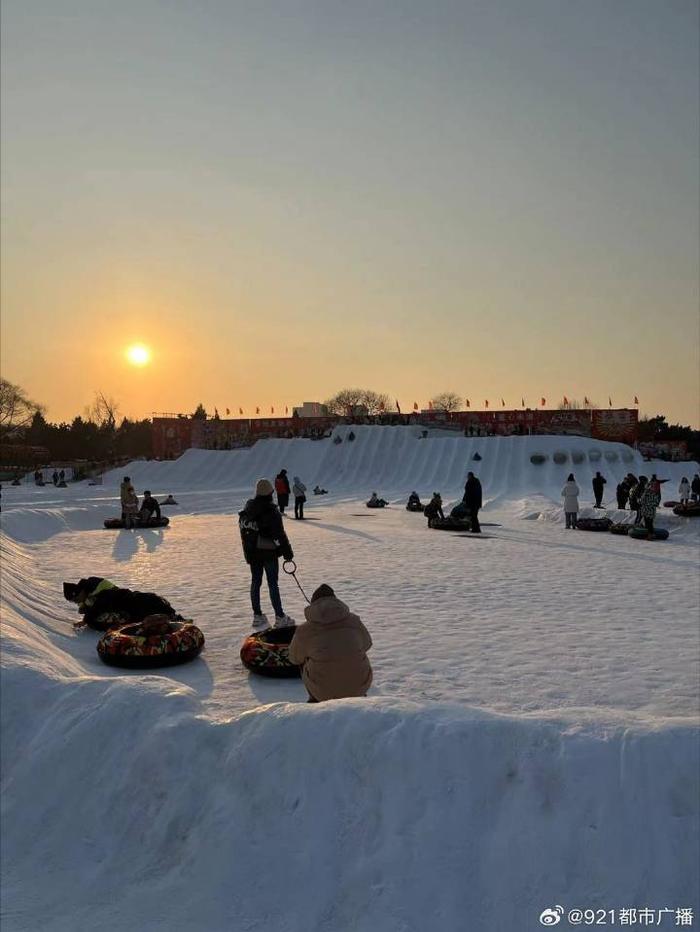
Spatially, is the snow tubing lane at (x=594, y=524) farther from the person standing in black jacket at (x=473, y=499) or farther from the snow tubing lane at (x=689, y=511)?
the person standing in black jacket at (x=473, y=499)

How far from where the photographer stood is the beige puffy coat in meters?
4.87

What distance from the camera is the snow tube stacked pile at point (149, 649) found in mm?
7055

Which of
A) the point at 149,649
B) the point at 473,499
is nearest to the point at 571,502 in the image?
the point at 473,499

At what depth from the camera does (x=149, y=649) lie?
7.11 meters

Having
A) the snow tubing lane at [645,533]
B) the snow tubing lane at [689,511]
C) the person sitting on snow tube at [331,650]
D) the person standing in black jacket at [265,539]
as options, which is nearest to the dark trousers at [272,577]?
the person standing in black jacket at [265,539]

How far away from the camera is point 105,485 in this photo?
42.5 m

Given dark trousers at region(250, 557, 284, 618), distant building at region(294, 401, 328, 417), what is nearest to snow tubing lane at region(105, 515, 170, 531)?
dark trousers at region(250, 557, 284, 618)

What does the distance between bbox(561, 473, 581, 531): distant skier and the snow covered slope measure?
14530mm

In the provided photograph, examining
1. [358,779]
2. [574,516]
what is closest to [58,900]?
[358,779]

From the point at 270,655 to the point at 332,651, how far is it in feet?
6.36

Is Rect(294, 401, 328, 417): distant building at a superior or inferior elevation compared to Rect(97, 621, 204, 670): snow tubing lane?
superior

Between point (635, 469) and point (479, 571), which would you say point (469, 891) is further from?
point (635, 469)

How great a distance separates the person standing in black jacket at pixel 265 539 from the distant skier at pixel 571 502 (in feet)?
41.2

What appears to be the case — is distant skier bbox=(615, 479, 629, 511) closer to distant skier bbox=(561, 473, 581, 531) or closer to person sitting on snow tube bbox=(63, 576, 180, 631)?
distant skier bbox=(561, 473, 581, 531)
